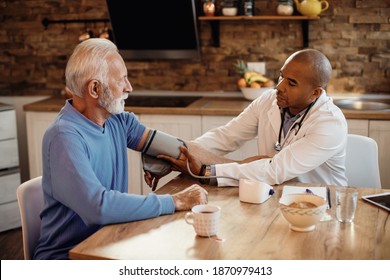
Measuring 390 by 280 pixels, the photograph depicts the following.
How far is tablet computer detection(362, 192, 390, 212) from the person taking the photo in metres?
1.90

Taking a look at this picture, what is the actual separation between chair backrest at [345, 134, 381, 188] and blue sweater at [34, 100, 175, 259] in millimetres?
1053

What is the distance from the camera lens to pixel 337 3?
3.86 m

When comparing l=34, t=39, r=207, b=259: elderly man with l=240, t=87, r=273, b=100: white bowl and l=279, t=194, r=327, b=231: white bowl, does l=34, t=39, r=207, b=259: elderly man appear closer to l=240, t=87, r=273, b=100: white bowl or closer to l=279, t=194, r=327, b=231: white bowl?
l=279, t=194, r=327, b=231: white bowl

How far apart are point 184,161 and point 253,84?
170 cm

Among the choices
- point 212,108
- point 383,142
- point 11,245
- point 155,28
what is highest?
point 155,28

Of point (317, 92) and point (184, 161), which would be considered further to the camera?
point (317, 92)

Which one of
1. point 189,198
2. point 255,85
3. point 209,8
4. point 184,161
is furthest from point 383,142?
point 189,198

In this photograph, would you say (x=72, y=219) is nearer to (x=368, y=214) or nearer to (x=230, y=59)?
Answer: (x=368, y=214)

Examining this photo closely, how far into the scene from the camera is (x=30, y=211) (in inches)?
77.6

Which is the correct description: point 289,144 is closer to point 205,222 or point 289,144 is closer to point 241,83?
point 205,222

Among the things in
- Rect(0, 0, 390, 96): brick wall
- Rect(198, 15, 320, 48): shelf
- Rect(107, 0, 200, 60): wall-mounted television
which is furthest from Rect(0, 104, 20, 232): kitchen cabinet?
Rect(198, 15, 320, 48): shelf

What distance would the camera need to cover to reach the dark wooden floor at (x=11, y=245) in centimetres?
336

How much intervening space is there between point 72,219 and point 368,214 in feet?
3.16
